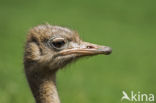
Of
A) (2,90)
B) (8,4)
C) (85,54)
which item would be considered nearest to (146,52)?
(8,4)

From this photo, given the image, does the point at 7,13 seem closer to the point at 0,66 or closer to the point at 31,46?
the point at 0,66

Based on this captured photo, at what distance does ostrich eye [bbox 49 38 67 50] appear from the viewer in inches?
248

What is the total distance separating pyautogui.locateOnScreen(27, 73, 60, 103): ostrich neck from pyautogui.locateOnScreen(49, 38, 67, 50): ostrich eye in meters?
0.28

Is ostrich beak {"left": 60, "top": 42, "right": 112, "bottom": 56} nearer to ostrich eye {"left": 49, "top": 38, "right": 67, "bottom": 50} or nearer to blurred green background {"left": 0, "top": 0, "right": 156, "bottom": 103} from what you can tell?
ostrich eye {"left": 49, "top": 38, "right": 67, "bottom": 50}

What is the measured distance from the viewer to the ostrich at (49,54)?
6215mm

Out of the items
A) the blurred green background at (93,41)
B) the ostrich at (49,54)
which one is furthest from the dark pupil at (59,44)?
the blurred green background at (93,41)

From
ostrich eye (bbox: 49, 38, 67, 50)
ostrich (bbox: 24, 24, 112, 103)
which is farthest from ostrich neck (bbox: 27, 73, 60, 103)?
ostrich eye (bbox: 49, 38, 67, 50)

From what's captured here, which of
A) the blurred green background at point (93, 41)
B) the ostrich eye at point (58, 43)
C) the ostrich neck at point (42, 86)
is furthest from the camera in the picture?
the blurred green background at point (93, 41)

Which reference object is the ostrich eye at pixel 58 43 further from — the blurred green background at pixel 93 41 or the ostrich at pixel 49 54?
the blurred green background at pixel 93 41

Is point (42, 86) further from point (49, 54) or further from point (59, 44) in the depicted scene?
point (59, 44)

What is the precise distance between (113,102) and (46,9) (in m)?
14.9

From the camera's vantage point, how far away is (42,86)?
20.5 ft

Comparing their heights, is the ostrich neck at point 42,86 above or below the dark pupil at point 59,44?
below

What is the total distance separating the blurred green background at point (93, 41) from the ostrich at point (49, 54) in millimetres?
232
